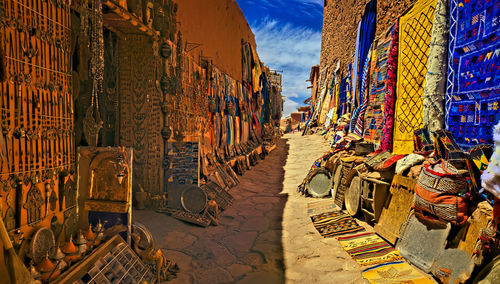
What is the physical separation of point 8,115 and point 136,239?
1323 millimetres

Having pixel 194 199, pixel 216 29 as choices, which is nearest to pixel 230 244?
pixel 194 199

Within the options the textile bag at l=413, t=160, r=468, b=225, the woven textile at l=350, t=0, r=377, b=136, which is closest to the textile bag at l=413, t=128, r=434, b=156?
the textile bag at l=413, t=160, r=468, b=225

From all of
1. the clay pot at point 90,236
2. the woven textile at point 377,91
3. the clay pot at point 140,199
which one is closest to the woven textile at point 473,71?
the woven textile at point 377,91

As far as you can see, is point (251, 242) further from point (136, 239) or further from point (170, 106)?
point (170, 106)

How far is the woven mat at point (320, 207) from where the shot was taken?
439 centimetres

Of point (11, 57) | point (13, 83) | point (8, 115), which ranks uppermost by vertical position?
point (11, 57)

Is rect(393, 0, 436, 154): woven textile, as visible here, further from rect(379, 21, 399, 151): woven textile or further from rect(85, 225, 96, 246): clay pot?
rect(85, 225, 96, 246): clay pot

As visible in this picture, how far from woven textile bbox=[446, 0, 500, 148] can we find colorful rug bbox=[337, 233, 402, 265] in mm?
1344

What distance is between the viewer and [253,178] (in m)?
6.87

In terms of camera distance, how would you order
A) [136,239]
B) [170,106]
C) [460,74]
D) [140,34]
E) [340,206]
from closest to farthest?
[136,239], [460,74], [140,34], [170,106], [340,206]

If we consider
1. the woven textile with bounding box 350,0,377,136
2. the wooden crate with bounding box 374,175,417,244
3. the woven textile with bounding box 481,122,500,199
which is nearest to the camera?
the woven textile with bounding box 481,122,500,199

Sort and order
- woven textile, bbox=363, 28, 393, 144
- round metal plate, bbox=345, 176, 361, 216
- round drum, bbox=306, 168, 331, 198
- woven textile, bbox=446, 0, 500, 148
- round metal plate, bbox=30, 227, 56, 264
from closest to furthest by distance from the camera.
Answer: round metal plate, bbox=30, 227, 56, 264, woven textile, bbox=446, 0, 500, 148, round metal plate, bbox=345, 176, 361, 216, round drum, bbox=306, 168, 331, 198, woven textile, bbox=363, 28, 393, 144

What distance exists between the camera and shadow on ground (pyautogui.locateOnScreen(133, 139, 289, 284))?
2715 millimetres

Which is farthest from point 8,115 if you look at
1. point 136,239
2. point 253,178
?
point 253,178
